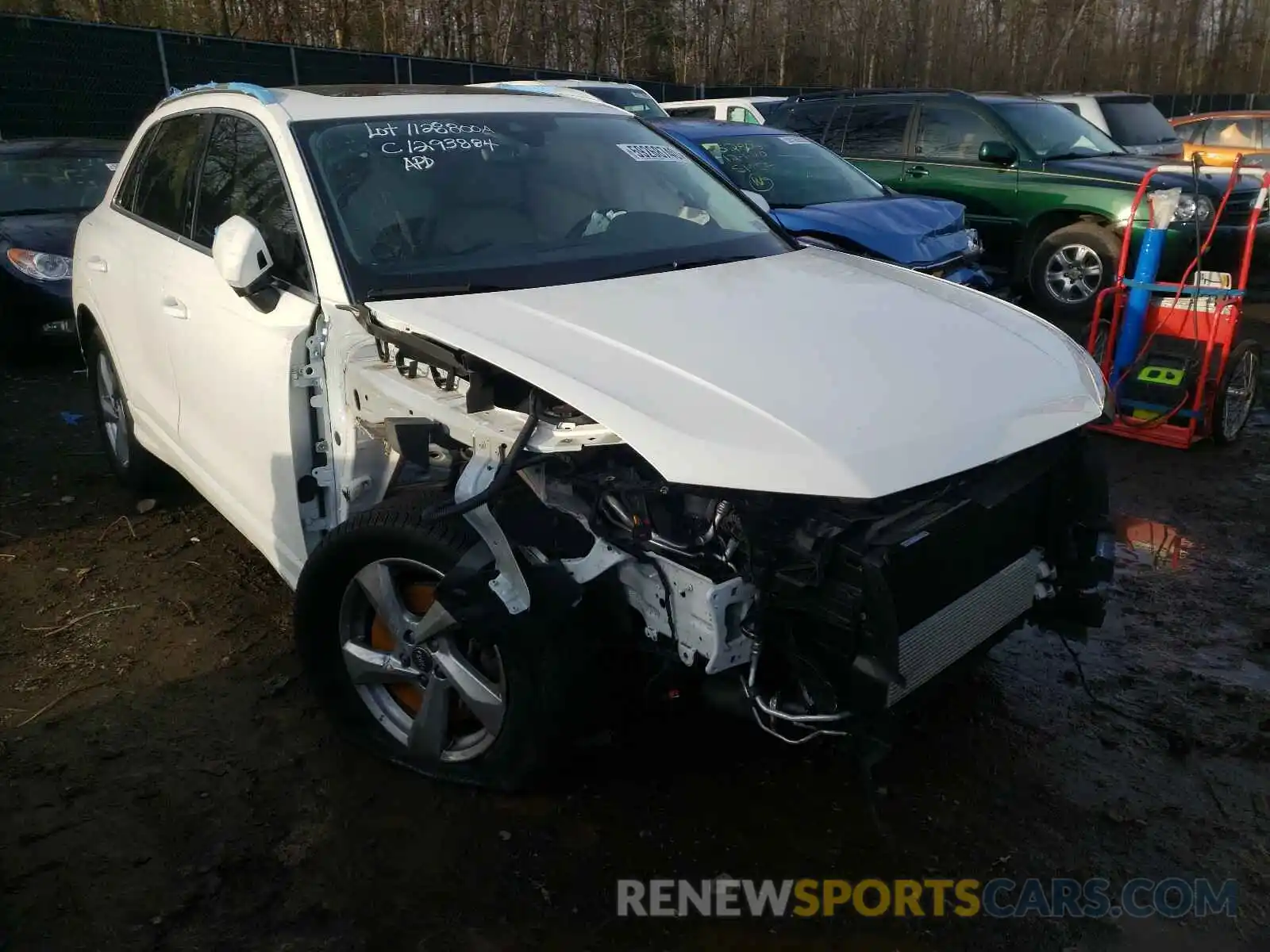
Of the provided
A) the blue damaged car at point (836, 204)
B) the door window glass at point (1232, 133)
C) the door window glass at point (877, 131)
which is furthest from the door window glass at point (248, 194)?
the door window glass at point (1232, 133)

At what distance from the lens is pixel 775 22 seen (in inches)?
1138

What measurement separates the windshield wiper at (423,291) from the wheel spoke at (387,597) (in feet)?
2.54

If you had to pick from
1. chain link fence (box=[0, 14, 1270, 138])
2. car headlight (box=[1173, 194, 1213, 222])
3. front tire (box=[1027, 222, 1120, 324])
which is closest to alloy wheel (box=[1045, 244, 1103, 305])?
front tire (box=[1027, 222, 1120, 324])

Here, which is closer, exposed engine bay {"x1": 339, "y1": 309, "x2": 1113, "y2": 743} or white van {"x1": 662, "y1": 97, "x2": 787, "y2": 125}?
exposed engine bay {"x1": 339, "y1": 309, "x2": 1113, "y2": 743}

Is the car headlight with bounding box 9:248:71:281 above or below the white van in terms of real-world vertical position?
below

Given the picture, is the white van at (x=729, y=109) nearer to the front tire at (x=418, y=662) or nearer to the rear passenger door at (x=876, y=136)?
the rear passenger door at (x=876, y=136)

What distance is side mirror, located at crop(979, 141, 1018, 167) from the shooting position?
9336mm

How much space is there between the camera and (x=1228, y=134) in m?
14.5

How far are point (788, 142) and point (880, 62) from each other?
26.1m

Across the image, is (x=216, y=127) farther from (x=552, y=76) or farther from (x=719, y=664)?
(x=552, y=76)

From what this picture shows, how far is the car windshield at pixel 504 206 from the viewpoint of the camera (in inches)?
124

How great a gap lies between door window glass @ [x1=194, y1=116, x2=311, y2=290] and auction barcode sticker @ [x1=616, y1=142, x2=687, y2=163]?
4.24ft

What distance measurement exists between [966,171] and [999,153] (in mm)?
453

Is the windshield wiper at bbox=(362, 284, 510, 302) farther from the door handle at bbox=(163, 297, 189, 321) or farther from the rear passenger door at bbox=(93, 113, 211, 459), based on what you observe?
the rear passenger door at bbox=(93, 113, 211, 459)
